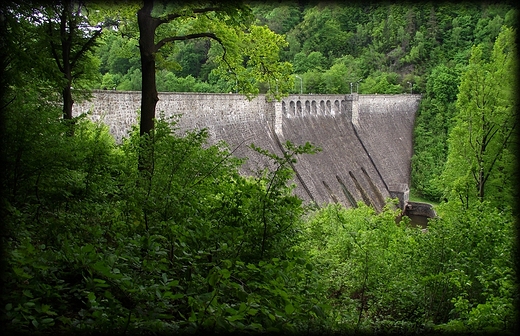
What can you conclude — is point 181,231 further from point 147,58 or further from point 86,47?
point 86,47

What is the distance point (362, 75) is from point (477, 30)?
1586cm

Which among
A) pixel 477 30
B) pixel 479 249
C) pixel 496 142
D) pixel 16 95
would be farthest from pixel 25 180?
pixel 477 30

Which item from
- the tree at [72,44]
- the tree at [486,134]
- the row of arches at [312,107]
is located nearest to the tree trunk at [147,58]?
the tree at [72,44]

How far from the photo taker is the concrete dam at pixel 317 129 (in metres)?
20.5

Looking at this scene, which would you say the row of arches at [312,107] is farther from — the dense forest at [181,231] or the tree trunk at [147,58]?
the tree trunk at [147,58]

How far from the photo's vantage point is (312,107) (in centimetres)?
3541

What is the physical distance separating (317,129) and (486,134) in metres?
18.5

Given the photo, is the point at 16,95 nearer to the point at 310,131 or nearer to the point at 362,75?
the point at 310,131

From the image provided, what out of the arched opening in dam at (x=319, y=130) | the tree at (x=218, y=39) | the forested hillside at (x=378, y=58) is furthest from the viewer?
the forested hillside at (x=378, y=58)

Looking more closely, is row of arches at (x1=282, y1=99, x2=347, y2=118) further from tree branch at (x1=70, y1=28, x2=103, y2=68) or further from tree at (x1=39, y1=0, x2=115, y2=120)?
tree branch at (x1=70, y1=28, x2=103, y2=68)

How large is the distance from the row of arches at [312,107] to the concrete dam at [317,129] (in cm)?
7

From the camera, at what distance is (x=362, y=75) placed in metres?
64.0

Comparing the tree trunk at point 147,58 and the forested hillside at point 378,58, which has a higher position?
the forested hillside at point 378,58

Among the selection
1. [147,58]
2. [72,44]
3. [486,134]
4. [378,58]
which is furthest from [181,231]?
[378,58]
